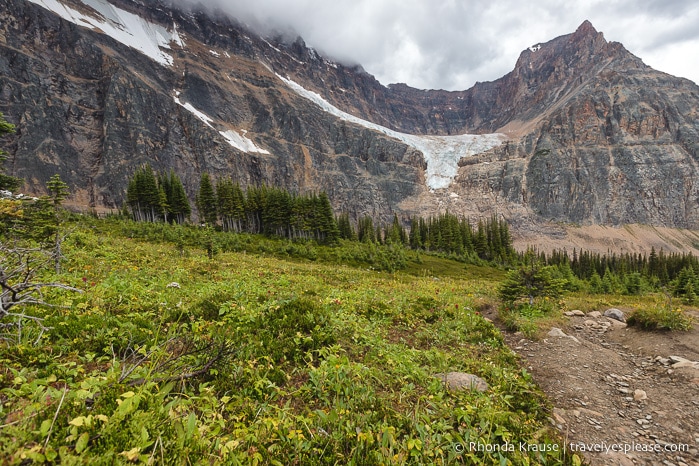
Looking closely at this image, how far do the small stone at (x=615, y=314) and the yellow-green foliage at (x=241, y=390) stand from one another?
7.81m

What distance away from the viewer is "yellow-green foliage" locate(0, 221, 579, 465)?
281cm

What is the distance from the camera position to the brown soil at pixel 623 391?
469 centimetres

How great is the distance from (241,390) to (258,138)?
578 ft

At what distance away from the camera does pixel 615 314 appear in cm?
1262

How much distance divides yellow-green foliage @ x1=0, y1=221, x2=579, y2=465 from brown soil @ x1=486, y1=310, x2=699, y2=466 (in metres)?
0.64

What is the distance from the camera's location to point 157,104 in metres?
131

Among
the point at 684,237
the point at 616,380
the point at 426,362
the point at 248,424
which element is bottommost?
the point at 684,237

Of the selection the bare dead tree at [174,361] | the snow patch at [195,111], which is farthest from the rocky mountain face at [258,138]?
the bare dead tree at [174,361]

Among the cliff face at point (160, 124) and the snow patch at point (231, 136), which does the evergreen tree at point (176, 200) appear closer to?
the cliff face at point (160, 124)

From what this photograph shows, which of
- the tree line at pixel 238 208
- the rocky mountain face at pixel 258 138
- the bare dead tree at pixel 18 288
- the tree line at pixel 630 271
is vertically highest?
the rocky mountain face at pixel 258 138

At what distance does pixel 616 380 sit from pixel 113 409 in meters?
9.73

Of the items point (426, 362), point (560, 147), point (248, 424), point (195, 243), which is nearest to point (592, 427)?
point (426, 362)

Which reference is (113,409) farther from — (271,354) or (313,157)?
(313,157)

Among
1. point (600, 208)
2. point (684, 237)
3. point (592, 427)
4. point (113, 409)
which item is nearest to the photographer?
point (113, 409)
